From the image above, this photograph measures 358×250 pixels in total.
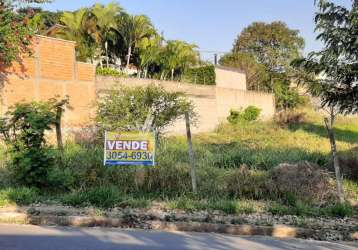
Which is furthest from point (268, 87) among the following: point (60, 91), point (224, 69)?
point (60, 91)

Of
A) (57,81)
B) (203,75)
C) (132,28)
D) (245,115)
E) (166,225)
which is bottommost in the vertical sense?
(166,225)

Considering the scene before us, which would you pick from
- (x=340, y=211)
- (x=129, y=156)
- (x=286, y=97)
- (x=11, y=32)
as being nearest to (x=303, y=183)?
(x=340, y=211)

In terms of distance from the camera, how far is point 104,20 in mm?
29312

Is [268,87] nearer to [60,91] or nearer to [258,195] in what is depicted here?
[60,91]

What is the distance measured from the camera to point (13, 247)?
6531 mm

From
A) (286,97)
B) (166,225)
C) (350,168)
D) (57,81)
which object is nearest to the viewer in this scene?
(166,225)

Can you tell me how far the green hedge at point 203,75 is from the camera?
35.2m

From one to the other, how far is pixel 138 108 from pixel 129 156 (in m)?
4.19

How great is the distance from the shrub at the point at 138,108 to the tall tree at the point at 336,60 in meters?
3.95

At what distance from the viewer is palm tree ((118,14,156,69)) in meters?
30.3

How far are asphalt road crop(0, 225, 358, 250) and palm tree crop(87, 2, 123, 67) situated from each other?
22.8 m

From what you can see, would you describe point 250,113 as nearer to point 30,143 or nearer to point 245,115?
point 245,115

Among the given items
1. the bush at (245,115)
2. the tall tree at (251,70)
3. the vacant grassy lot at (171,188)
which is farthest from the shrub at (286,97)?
the vacant grassy lot at (171,188)

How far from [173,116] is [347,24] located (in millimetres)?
5859
